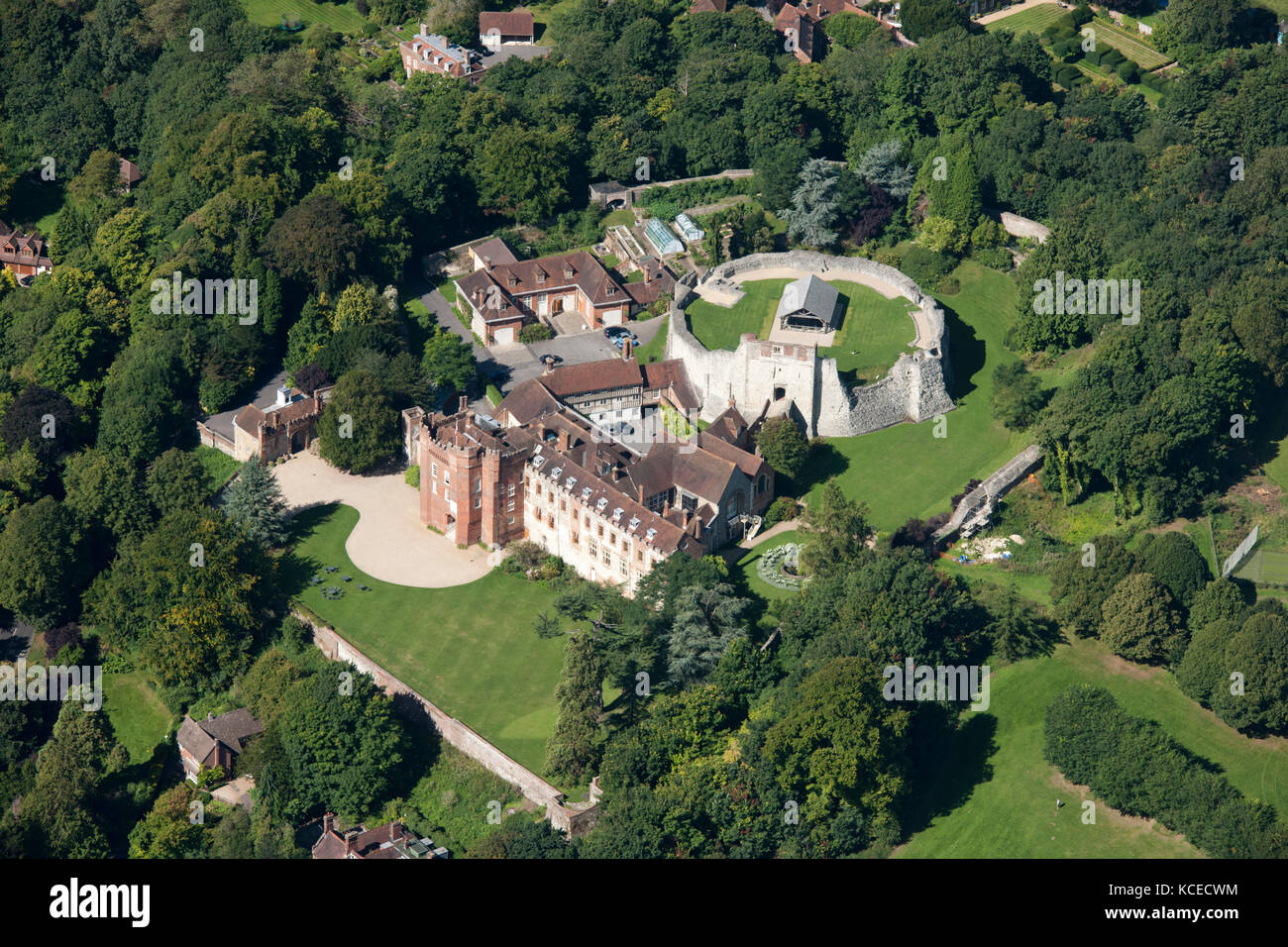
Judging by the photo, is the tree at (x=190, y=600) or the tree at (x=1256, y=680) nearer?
the tree at (x=1256, y=680)

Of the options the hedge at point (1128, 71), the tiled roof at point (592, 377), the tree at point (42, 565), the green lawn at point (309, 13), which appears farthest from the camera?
the green lawn at point (309, 13)

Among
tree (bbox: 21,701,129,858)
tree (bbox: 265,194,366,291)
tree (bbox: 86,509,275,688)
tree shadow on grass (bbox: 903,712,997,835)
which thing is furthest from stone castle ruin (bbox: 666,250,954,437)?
tree (bbox: 21,701,129,858)

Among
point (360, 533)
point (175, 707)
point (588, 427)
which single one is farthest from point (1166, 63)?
point (175, 707)

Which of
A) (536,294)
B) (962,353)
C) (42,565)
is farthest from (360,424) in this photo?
(962,353)

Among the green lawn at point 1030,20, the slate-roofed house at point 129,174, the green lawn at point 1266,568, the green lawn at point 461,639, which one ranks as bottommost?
the green lawn at point 461,639

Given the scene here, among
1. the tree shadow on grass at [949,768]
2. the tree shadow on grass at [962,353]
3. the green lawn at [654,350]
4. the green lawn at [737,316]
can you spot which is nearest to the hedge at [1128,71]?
the tree shadow on grass at [962,353]

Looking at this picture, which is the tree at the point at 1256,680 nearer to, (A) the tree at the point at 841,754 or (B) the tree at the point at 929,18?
(A) the tree at the point at 841,754

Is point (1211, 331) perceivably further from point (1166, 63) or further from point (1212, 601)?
point (1166, 63)
